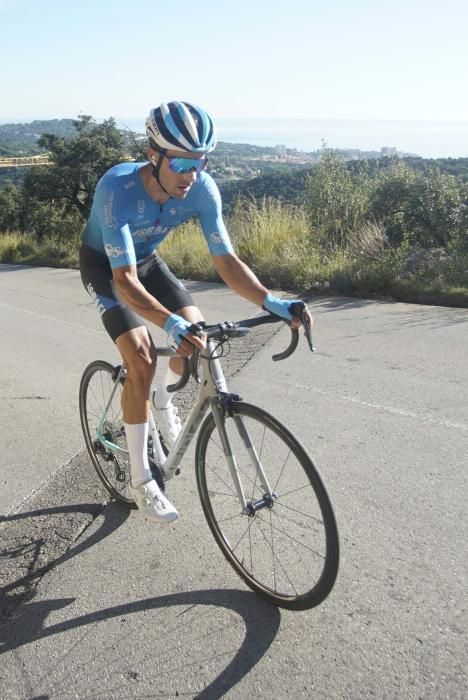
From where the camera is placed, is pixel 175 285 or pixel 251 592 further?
pixel 175 285

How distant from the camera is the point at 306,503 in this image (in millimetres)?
2346

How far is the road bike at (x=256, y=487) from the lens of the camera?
2.20m

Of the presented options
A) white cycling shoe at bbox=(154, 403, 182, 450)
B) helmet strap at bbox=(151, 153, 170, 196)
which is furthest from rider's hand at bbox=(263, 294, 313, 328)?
white cycling shoe at bbox=(154, 403, 182, 450)

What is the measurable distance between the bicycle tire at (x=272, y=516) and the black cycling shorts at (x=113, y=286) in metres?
0.78

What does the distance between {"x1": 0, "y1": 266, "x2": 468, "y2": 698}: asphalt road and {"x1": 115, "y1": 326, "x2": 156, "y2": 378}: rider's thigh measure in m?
0.90

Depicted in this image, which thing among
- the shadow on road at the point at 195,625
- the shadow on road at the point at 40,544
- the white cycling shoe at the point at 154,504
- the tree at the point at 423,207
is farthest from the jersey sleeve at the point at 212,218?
the tree at the point at 423,207

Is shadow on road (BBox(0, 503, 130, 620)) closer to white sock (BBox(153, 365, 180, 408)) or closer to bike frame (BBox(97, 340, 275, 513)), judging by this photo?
white sock (BBox(153, 365, 180, 408))

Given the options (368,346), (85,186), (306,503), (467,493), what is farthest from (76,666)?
(85,186)

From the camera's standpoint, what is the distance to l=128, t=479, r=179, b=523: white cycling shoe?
2.65 metres

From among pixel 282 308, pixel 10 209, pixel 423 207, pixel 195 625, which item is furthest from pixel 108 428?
pixel 10 209

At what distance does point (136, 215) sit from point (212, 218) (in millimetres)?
418

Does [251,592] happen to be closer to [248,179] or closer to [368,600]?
[368,600]

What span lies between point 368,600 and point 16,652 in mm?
1458

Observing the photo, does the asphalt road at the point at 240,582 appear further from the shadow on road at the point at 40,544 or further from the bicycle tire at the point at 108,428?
the bicycle tire at the point at 108,428
